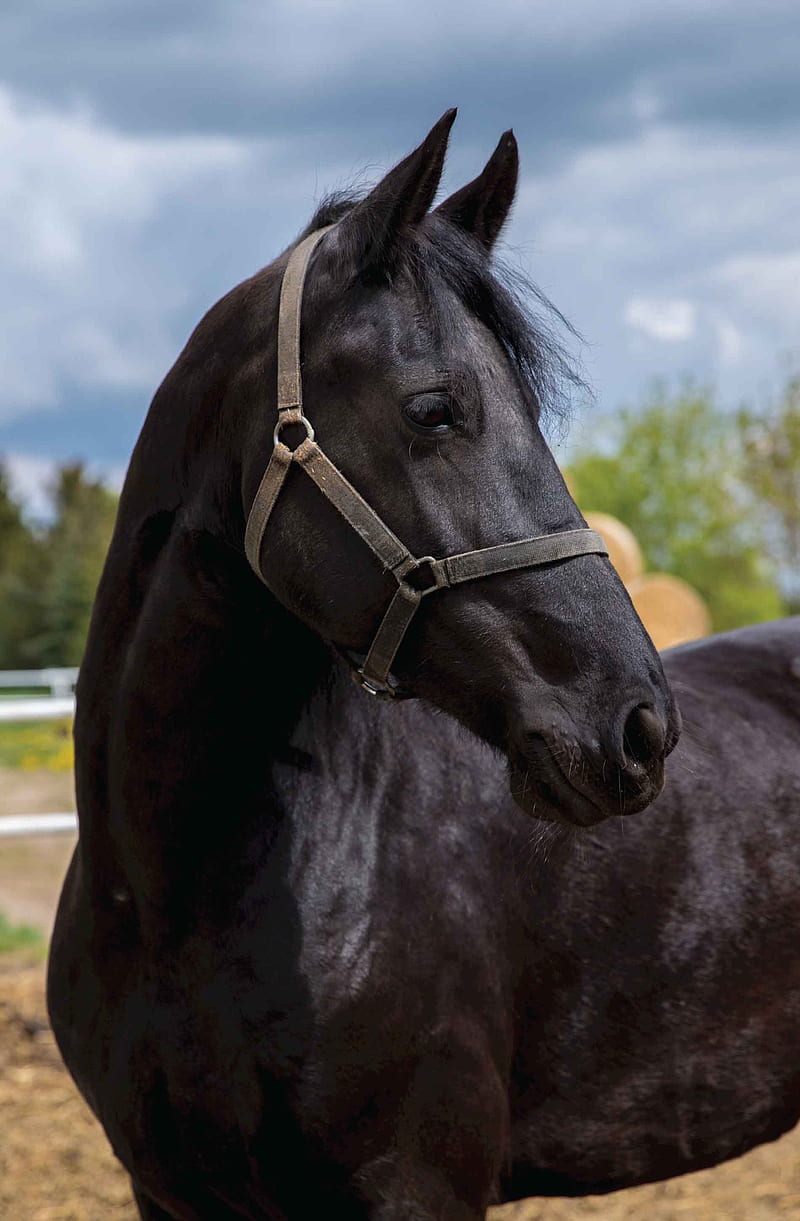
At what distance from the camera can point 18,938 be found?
705 centimetres

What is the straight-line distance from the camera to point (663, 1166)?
2688 millimetres

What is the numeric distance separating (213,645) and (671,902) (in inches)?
47.6

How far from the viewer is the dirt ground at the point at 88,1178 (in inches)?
163

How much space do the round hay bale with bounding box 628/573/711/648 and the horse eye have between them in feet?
34.2

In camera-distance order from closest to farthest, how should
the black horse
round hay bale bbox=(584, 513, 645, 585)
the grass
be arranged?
the black horse, round hay bale bbox=(584, 513, 645, 585), the grass

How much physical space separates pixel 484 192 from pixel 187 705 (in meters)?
1.14

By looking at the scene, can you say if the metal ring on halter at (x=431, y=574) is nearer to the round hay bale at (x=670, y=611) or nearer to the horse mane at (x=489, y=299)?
the horse mane at (x=489, y=299)

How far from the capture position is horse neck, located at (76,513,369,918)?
2.24m

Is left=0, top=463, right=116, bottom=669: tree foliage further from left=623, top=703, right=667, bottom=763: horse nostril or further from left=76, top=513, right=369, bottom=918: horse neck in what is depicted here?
left=623, top=703, right=667, bottom=763: horse nostril

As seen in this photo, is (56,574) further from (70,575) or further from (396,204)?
(396,204)

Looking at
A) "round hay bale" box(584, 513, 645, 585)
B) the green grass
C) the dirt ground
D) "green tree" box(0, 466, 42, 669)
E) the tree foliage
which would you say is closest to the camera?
the dirt ground

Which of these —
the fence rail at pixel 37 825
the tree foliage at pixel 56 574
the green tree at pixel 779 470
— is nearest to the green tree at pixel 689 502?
the green tree at pixel 779 470

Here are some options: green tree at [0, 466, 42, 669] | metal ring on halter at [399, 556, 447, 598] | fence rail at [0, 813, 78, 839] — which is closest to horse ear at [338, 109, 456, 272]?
metal ring on halter at [399, 556, 447, 598]

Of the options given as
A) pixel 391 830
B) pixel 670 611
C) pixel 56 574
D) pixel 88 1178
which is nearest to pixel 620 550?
pixel 670 611
